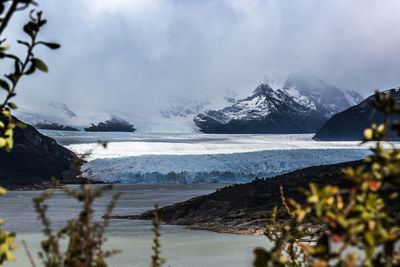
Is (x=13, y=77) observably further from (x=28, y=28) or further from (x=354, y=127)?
(x=354, y=127)

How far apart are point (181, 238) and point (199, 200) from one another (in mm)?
4561

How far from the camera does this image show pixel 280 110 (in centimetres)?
10888

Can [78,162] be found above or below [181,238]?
above

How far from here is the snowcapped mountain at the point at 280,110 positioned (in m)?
97.1

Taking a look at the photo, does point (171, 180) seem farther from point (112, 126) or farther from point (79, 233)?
point (112, 126)

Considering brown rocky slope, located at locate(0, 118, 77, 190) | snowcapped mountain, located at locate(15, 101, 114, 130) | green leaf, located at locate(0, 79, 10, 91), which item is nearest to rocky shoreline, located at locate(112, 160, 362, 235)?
green leaf, located at locate(0, 79, 10, 91)

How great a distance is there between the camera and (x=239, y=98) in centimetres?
11788

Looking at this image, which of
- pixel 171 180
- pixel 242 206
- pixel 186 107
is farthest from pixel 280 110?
pixel 242 206

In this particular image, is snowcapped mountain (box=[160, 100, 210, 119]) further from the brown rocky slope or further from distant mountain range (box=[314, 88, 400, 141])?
the brown rocky slope

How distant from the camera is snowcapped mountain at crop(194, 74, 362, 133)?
97062 millimetres

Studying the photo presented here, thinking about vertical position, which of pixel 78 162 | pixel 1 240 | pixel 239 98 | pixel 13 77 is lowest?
pixel 1 240

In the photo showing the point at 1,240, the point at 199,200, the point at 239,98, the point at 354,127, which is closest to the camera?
the point at 1,240

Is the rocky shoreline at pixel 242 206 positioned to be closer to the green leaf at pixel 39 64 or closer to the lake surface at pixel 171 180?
the lake surface at pixel 171 180

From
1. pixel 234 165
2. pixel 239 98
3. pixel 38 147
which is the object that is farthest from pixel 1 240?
pixel 239 98
